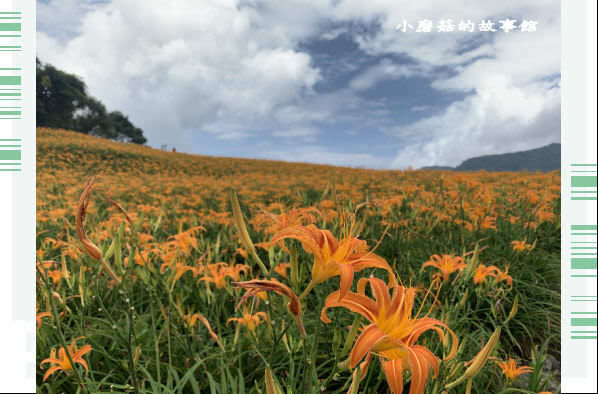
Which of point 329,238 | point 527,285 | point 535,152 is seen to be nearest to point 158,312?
point 329,238

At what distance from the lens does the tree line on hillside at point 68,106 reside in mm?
24406

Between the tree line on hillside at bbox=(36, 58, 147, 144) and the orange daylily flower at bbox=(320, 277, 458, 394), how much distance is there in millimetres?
30210

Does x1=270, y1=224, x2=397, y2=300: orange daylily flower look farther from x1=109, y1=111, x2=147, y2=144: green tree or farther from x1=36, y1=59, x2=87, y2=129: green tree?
x1=109, y1=111, x2=147, y2=144: green tree

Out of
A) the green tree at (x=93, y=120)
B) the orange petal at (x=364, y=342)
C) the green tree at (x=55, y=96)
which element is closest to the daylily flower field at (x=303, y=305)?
the orange petal at (x=364, y=342)

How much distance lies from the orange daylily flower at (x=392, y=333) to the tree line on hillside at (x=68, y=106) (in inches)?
1189

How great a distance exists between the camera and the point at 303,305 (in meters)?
0.89

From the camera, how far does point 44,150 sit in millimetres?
→ 12141

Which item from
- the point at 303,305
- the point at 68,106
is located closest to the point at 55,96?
the point at 68,106

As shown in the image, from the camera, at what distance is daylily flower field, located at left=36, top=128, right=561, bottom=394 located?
685 mm

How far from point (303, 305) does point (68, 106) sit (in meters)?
32.7

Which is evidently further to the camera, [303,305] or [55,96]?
[55,96]

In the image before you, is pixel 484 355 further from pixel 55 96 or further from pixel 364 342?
pixel 55 96

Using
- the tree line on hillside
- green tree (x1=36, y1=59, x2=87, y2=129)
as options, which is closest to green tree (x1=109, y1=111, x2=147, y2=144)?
the tree line on hillside

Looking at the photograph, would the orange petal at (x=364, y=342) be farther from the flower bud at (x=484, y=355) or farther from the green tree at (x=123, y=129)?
the green tree at (x=123, y=129)
